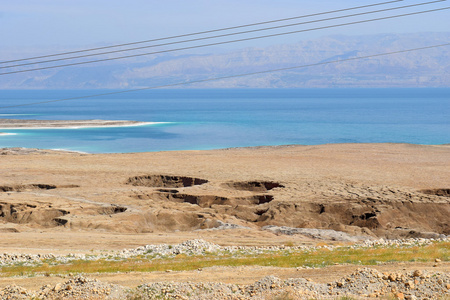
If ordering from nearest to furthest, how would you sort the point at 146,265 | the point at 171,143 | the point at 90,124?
the point at 146,265, the point at 171,143, the point at 90,124

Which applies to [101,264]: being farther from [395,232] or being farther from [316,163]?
[316,163]

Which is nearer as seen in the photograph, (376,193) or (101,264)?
(101,264)

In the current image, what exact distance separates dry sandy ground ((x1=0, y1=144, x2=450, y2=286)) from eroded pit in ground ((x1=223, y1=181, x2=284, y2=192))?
0.22 ft

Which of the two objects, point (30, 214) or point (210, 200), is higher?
point (30, 214)

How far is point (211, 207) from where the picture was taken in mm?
32938

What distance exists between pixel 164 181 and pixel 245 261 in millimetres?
21172

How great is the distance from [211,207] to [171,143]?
47523 millimetres

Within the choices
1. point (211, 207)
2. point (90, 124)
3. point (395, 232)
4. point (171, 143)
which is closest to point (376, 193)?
point (395, 232)

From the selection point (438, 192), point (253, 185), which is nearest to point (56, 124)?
point (253, 185)

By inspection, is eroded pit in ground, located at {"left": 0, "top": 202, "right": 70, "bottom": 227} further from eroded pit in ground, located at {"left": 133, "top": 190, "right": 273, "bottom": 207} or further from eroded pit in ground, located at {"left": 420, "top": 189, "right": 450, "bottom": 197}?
eroded pit in ground, located at {"left": 420, "top": 189, "right": 450, "bottom": 197}

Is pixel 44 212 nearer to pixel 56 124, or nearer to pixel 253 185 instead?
pixel 253 185

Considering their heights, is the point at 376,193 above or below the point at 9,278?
below

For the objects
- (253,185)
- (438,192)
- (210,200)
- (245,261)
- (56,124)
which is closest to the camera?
(245,261)

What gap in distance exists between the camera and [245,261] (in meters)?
19.7
